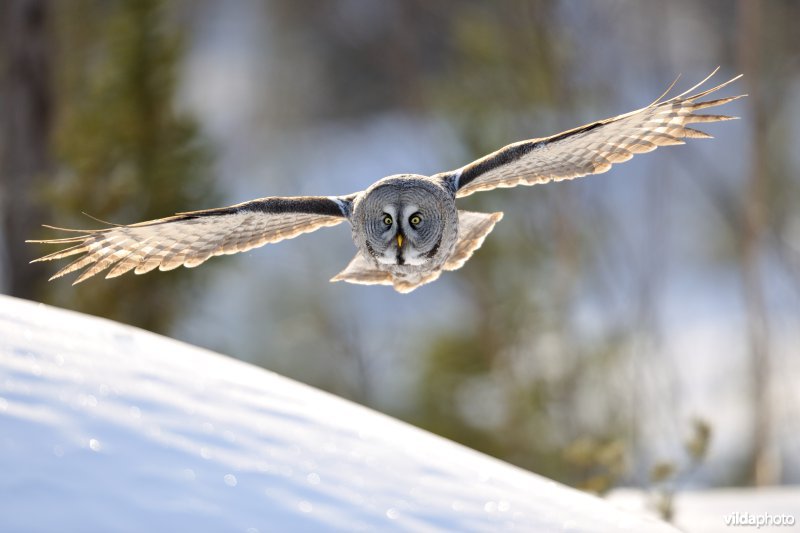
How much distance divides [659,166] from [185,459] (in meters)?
10.6

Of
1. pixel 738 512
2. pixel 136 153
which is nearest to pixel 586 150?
pixel 738 512

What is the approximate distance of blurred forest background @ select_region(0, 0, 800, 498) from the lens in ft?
27.2

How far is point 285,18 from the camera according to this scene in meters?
22.7

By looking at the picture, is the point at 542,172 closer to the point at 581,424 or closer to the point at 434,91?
the point at 581,424

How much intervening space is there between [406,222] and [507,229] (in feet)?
24.7

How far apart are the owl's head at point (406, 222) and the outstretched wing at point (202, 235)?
0.14 metres

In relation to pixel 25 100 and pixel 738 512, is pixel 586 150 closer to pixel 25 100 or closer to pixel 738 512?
pixel 738 512

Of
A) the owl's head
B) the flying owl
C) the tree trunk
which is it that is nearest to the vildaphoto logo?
the flying owl

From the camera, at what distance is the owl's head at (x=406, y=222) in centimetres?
483

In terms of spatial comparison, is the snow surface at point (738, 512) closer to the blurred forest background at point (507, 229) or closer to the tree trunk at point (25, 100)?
the blurred forest background at point (507, 229)

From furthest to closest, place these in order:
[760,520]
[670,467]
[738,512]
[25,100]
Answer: [25,100], [738,512], [760,520], [670,467]

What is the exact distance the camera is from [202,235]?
15.6 ft

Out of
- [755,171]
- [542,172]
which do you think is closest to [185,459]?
[542,172]

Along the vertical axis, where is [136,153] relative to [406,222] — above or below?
above
